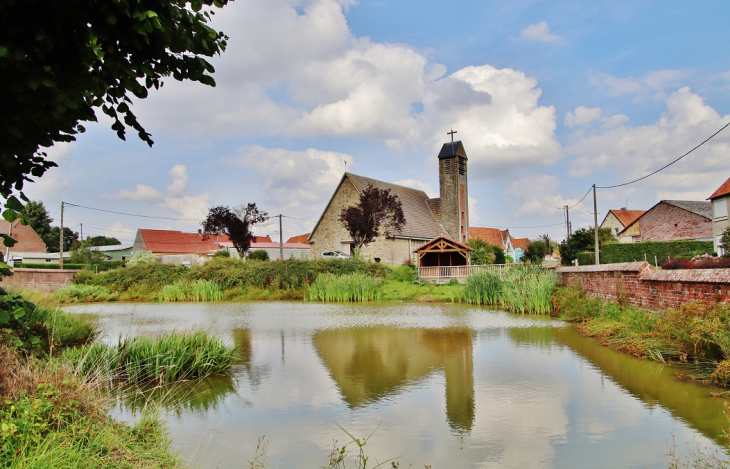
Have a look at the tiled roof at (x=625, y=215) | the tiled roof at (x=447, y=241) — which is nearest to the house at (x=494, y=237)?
the tiled roof at (x=625, y=215)

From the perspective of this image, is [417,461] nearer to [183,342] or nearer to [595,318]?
[183,342]

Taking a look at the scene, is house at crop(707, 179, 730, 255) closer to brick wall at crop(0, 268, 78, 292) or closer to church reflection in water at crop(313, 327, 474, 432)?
church reflection in water at crop(313, 327, 474, 432)

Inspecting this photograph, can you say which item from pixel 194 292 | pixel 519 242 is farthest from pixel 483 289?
pixel 519 242

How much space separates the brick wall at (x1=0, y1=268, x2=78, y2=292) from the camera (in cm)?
2370

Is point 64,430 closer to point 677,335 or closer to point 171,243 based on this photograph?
point 677,335

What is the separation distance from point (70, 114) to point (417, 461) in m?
3.79

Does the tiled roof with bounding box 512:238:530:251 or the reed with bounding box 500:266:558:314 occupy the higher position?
the tiled roof with bounding box 512:238:530:251

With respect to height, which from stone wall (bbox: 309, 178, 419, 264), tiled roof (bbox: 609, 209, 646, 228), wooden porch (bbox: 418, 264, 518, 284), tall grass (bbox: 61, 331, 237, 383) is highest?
tiled roof (bbox: 609, 209, 646, 228)

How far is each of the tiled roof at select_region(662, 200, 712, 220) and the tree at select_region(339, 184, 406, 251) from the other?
23168mm

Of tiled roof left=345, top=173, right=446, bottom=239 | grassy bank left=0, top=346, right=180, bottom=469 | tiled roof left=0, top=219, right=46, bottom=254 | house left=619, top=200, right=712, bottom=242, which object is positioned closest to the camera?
grassy bank left=0, top=346, right=180, bottom=469

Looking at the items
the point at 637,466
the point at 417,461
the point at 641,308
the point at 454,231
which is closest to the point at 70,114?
the point at 417,461

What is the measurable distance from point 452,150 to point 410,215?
7.38 metres

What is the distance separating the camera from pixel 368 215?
3059cm

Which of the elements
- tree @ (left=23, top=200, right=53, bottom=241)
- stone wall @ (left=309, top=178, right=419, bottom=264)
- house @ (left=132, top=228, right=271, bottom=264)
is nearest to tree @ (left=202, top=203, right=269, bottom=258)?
stone wall @ (left=309, top=178, right=419, bottom=264)
